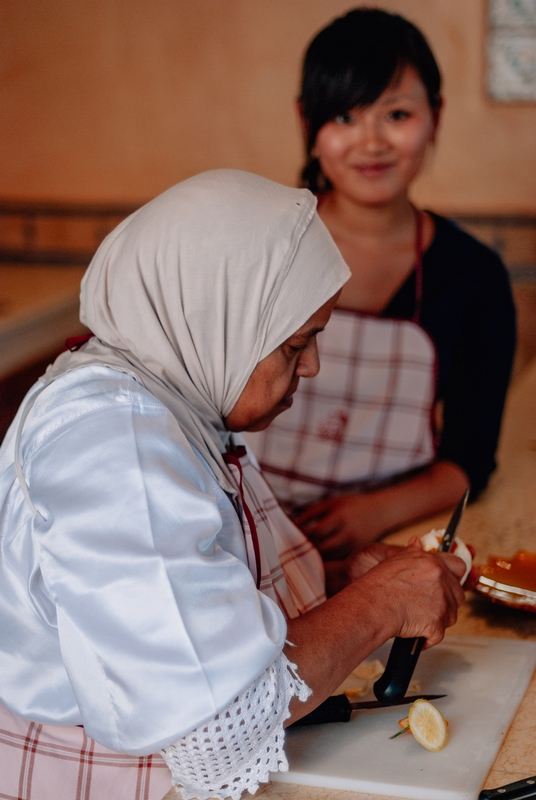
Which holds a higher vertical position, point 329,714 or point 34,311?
point 329,714

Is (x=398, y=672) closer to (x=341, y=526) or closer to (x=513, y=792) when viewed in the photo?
(x=513, y=792)

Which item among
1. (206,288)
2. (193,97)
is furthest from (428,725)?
(193,97)

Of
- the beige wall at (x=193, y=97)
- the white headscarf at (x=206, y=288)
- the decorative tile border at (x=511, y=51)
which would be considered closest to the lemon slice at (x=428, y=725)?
the white headscarf at (x=206, y=288)

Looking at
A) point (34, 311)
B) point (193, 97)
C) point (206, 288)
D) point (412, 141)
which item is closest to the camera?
point (206, 288)

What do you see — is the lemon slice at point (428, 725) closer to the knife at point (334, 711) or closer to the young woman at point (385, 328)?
the knife at point (334, 711)

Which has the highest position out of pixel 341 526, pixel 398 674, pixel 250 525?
pixel 250 525

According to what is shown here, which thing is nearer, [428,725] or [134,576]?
[134,576]

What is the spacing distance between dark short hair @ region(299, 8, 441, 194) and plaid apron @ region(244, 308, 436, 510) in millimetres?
359

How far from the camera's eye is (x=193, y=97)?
3.18 m

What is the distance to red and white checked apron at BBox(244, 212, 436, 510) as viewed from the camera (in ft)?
4.96

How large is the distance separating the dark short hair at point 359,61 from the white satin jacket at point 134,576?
850 millimetres

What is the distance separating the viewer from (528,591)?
1090mm

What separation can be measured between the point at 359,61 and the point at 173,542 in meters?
0.99

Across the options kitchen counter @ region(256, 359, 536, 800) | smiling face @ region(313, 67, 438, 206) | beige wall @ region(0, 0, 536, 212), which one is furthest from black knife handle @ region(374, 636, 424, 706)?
beige wall @ region(0, 0, 536, 212)
